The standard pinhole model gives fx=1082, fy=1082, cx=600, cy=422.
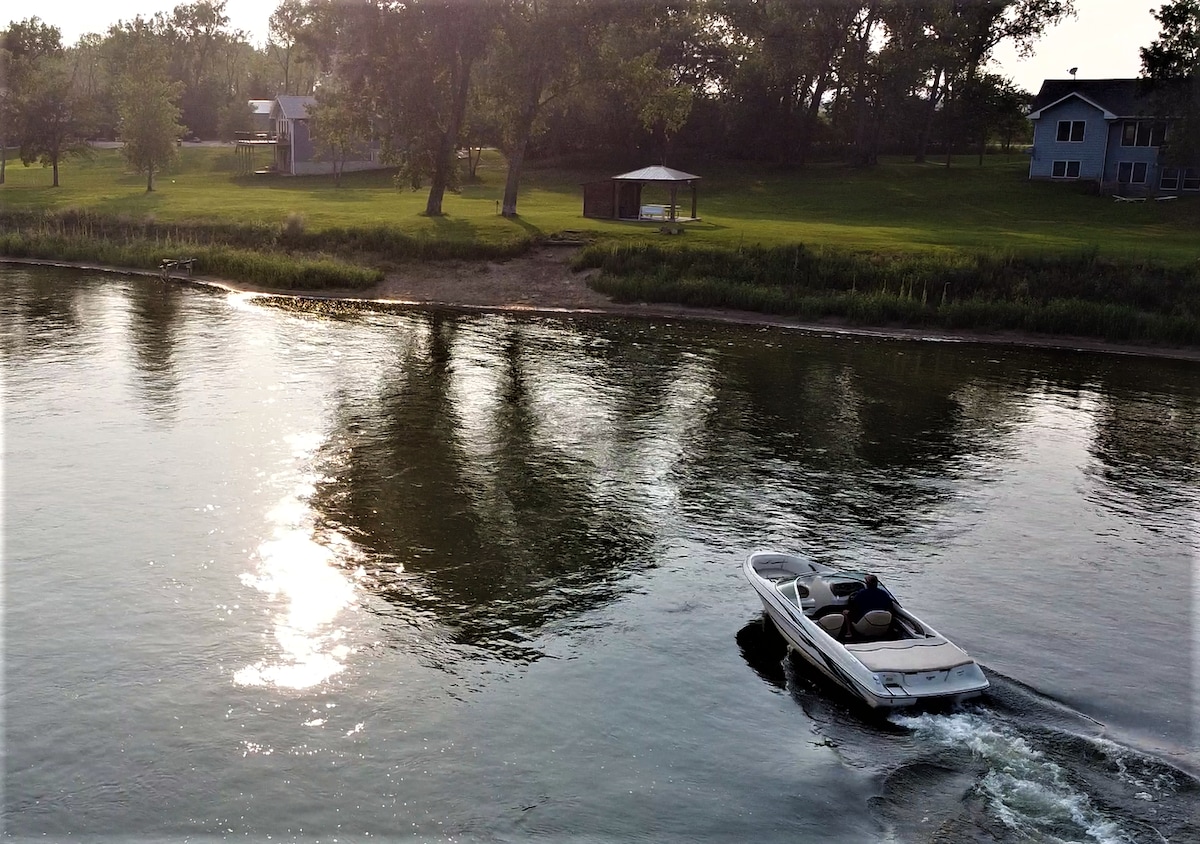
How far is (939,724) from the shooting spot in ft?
63.3

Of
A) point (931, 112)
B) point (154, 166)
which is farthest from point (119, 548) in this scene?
point (931, 112)

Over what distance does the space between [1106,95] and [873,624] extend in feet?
306

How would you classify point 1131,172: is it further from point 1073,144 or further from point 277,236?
point 277,236

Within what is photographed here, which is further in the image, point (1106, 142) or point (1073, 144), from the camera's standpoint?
point (1073, 144)

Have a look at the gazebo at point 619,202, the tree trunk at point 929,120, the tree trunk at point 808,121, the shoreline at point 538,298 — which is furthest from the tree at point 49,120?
the tree trunk at point 929,120

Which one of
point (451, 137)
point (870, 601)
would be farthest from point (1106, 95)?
point (870, 601)

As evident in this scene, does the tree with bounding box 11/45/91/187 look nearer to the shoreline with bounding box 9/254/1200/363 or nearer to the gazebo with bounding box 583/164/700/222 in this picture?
the shoreline with bounding box 9/254/1200/363

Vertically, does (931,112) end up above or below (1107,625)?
above

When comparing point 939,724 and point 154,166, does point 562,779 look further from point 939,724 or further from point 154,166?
point 154,166

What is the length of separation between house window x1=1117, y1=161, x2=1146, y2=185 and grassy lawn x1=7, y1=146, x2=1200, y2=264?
554cm

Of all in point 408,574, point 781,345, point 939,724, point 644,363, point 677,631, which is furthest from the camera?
point 781,345

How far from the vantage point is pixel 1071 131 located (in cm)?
9825

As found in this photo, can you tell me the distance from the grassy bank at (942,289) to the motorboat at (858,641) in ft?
115

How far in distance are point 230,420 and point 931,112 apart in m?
89.7
